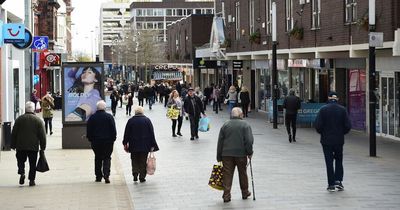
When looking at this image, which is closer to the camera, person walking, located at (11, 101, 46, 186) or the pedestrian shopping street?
the pedestrian shopping street

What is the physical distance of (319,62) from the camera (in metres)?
31.0

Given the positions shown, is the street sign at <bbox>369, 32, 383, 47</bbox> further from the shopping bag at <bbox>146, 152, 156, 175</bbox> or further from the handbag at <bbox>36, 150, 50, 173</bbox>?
the handbag at <bbox>36, 150, 50, 173</bbox>

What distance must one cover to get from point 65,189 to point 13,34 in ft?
32.0

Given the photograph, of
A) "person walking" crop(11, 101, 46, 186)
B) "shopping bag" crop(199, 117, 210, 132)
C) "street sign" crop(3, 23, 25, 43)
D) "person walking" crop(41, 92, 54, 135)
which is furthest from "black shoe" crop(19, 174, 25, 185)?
"person walking" crop(41, 92, 54, 135)

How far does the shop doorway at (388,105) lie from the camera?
2530cm

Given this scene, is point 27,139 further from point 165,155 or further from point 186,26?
point 186,26

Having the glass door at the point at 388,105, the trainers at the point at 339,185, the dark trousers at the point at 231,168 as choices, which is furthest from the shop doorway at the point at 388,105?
the dark trousers at the point at 231,168

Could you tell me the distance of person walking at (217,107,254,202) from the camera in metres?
12.6

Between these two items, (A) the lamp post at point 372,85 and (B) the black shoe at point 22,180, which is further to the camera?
(A) the lamp post at point 372,85

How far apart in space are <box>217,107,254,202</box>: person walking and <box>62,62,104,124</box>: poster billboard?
11.0 m

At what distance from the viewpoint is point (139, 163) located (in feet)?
50.6

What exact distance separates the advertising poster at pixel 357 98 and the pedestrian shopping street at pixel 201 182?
15.0 ft

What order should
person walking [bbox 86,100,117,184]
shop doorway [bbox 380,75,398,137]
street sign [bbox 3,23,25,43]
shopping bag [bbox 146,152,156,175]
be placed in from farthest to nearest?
shop doorway [bbox 380,75,398,137], street sign [bbox 3,23,25,43], person walking [bbox 86,100,117,184], shopping bag [bbox 146,152,156,175]

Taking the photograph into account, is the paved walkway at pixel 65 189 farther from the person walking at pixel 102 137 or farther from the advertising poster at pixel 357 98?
the advertising poster at pixel 357 98
